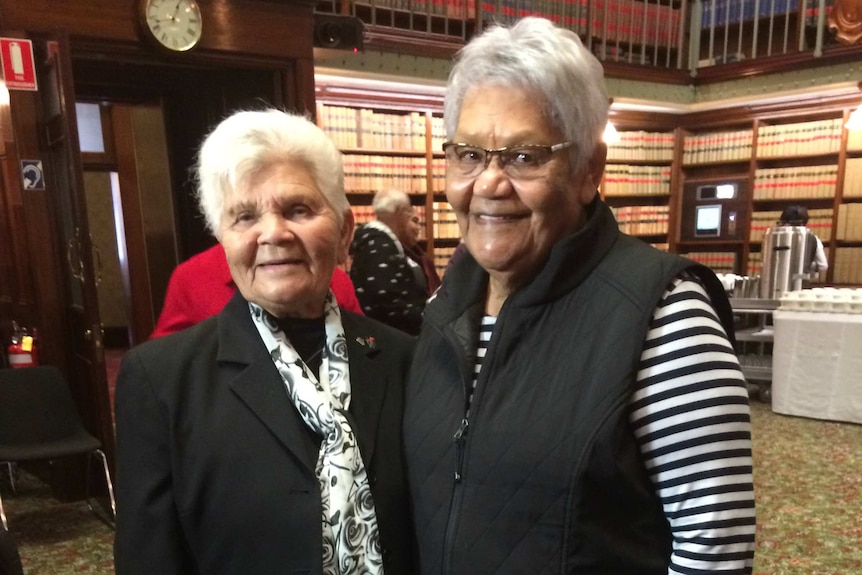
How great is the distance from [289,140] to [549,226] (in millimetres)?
469

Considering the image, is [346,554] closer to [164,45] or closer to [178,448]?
[178,448]

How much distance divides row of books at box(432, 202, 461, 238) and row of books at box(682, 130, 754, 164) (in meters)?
3.17

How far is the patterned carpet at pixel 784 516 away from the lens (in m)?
2.63

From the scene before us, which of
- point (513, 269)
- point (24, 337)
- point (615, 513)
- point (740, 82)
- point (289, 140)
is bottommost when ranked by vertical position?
point (24, 337)

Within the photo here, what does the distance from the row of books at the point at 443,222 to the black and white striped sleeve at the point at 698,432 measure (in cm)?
487

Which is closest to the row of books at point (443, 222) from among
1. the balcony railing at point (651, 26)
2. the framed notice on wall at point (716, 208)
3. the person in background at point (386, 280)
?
the balcony railing at point (651, 26)

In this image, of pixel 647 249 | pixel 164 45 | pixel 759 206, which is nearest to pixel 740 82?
pixel 759 206

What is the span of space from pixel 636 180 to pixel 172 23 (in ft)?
17.3

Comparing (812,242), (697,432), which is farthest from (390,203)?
(812,242)

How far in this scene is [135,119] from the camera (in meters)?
5.44

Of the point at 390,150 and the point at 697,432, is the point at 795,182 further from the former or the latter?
the point at 697,432

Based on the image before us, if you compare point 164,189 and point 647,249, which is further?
point 164,189

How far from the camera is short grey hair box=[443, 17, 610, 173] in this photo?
0.89m

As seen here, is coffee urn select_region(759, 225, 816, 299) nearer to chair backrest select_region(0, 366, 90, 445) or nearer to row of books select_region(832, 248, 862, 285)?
row of books select_region(832, 248, 862, 285)
